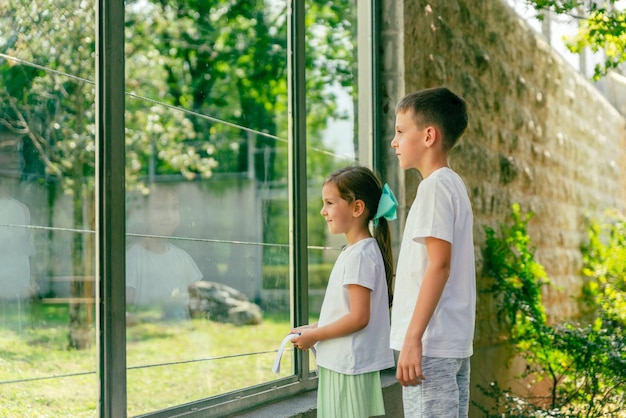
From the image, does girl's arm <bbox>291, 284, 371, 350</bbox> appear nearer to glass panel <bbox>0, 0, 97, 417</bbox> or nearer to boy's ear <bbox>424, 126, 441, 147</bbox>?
boy's ear <bbox>424, 126, 441, 147</bbox>

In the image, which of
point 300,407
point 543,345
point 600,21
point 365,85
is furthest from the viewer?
point 543,345

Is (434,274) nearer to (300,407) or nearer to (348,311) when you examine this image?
(348,311)

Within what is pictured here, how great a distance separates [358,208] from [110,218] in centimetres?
78

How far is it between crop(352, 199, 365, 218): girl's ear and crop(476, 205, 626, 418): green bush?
2588 millimetres

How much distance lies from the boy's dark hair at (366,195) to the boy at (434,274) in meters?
0.25

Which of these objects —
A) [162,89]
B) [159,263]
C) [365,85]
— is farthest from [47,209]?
[365,85]

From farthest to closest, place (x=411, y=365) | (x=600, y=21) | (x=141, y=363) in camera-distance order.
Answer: (x=600, y=21)
(x=141, y=363)
(x=411, y=365)

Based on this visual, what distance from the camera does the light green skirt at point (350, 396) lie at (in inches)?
112

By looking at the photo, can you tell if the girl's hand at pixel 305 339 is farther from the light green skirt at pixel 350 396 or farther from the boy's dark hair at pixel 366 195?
the boy's dark hair at pixel 366 195

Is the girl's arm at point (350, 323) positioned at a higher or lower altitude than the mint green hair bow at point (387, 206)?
lower

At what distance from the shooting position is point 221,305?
13.5ft

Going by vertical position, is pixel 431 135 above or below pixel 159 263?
above

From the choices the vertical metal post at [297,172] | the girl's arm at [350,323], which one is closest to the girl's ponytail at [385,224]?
the girl's arm at [350,323]

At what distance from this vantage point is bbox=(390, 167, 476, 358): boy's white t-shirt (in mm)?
2564
